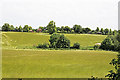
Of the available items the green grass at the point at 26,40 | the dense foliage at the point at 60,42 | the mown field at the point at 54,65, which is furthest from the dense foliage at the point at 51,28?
the mown field at the point at 54,65

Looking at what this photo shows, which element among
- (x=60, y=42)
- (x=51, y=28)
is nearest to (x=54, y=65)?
(x=60, y=42)

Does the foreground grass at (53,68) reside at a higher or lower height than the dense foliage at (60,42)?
lower

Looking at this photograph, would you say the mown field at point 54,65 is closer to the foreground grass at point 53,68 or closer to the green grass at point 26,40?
the foreground grass at point 53,68

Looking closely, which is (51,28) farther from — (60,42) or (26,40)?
(60,42)

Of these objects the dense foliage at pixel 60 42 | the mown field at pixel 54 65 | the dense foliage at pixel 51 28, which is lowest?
the mown field at pixel 54 65

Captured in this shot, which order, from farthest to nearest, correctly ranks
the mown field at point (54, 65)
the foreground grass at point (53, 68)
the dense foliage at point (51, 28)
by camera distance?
the dense foliage at point (51, 28)
the mown field at point (54, 65)
the foreground grass at point (53, 68)

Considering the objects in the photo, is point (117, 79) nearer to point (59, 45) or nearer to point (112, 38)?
point (59, 45)

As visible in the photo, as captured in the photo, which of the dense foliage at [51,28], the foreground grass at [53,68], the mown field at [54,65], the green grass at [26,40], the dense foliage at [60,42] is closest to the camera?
the foreground grass at [53,68]

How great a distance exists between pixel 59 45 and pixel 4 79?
46700 millimetres

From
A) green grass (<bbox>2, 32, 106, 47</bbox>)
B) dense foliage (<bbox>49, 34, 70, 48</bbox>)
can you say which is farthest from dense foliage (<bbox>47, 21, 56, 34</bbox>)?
dense foliage (<bbox>49, 34, 70, 48</bbox>)

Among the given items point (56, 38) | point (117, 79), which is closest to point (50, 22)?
point (56, 38)

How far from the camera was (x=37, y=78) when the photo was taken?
15.2 meters

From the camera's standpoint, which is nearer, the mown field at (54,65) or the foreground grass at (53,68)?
the foreground grass at (53,68)

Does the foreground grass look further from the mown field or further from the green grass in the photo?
the green grass
